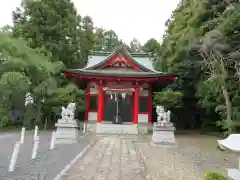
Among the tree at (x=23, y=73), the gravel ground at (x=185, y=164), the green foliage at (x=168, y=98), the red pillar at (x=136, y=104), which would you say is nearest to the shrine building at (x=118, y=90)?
the red pillar at (x=136, y=104)

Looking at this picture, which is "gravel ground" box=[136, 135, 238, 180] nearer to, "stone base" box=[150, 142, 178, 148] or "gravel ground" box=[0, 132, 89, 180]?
"stone base" box=[150, 142, 178, 148]

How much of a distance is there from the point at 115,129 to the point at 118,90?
286 centimetres

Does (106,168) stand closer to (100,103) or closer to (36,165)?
(36,165)

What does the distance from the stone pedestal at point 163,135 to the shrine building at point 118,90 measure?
16.5 ft

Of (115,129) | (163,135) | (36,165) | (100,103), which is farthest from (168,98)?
(36,165)

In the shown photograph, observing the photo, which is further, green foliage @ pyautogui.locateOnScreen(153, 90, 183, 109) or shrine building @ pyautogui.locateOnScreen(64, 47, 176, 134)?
shrine building @ pyautogui.locateOnScreen(64, 47, 176, 134)

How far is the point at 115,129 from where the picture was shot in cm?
1614

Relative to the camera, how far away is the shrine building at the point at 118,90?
1623cm

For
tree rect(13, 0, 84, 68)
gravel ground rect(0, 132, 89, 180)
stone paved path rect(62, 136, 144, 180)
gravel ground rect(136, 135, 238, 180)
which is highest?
tree rect(13, 0, 84, 68)

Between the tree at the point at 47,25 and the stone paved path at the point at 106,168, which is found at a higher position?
the tree at the point at 47,25

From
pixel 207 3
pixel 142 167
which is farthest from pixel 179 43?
pixel 142 167

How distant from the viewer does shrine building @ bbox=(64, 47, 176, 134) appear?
16.2 meters

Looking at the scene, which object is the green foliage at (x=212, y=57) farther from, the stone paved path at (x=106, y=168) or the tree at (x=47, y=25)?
the tree at (x=47, y=25)

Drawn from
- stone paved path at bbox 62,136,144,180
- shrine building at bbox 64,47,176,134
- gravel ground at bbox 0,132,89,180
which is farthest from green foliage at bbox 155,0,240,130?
gravel ground at bbox 0,132,89,180
